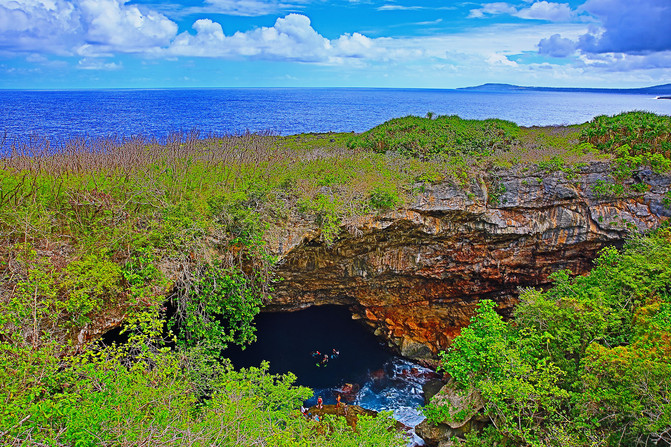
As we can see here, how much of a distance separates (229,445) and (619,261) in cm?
1272

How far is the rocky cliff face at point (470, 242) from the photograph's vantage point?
48.2 feet

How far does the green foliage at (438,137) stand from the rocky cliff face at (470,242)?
3.21m

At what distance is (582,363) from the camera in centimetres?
951

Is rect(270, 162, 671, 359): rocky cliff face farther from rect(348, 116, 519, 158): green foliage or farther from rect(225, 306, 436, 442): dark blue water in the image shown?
rect(348, 116, 519, 158): green foliage

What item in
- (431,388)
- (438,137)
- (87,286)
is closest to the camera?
(87,286)

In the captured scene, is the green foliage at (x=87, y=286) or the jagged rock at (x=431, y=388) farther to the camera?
the jagged rock at (x=431, y=388)

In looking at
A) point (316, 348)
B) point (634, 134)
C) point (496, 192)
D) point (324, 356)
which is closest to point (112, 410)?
point (324, 356)

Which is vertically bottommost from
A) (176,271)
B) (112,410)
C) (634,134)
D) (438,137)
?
(112,410)

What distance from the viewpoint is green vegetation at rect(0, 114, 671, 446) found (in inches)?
260

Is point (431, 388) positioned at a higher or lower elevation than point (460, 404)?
lower

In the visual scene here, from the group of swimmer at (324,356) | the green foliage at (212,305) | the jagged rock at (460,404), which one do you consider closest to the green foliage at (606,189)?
the jagged rock at (460,404)

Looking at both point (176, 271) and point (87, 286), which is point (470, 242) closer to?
point (176, 271)

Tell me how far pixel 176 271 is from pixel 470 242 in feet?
36.1

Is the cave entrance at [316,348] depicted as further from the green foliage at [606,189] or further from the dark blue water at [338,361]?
the green foliage at [606,189]
